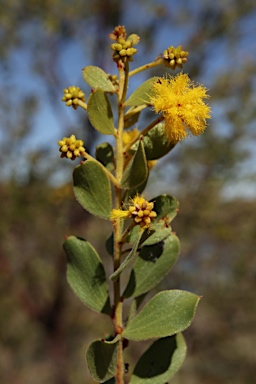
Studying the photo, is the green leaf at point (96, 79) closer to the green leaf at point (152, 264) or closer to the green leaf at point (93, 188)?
the green leaf at point (93, 188)

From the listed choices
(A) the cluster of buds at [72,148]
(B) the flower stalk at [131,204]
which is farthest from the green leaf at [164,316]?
(A) the cluster of buds at [72,148]

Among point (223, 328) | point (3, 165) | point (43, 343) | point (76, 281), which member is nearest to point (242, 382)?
point (223, 328)

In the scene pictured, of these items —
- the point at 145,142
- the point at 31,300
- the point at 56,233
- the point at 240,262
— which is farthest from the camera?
the point at 31,300

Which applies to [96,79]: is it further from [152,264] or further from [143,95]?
[152,264]

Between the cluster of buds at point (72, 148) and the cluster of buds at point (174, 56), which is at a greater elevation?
the cluster of buds at point (174, 56)

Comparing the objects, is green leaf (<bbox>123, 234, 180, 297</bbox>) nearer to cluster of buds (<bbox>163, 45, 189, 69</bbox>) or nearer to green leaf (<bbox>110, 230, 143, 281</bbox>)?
green leaf (<bbox>110, 230, 143, 281</bbox>)

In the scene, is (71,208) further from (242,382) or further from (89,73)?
(89,73)

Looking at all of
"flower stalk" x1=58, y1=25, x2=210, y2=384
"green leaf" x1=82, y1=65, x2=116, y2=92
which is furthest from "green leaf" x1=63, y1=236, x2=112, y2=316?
"green leaf" x1=82, y1=65, x2=116, y2=92

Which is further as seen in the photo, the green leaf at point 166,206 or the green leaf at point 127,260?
the green leaf at point 166,206
